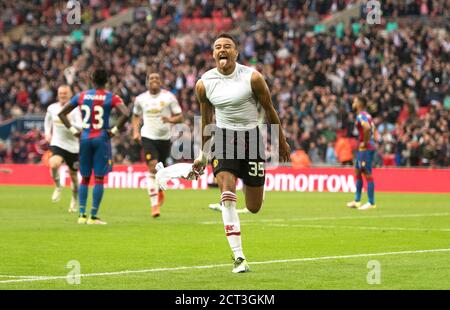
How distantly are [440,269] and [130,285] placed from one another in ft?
11.3

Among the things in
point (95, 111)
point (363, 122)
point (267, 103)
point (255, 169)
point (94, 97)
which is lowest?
point (363, 122)

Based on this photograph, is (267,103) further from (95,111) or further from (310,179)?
(310,179)

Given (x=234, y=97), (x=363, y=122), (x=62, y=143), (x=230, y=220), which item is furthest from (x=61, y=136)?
(x=230, y=220)

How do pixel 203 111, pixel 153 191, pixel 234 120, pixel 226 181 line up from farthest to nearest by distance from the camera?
1. pixel 153 191
2. pixel 203 111
3. pixel 234 120
4. pixel 226 181

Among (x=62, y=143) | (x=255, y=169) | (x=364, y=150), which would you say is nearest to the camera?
(x=255, y=169)

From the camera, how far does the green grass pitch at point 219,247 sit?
35.5ft

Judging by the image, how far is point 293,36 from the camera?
4181 cm

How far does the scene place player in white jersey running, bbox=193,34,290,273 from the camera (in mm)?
11977

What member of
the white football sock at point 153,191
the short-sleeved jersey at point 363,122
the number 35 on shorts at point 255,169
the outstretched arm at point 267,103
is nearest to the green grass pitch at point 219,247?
the white football sock at point 153,191

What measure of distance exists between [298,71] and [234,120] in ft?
90.4

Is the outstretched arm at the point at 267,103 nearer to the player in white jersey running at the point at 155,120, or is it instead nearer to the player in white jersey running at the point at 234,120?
the player in white jersey running at the point at 234,120

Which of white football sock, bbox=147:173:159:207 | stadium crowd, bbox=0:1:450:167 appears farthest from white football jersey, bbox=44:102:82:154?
stadium crowd, bbox=0:1:450:167

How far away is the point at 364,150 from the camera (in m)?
24.5
